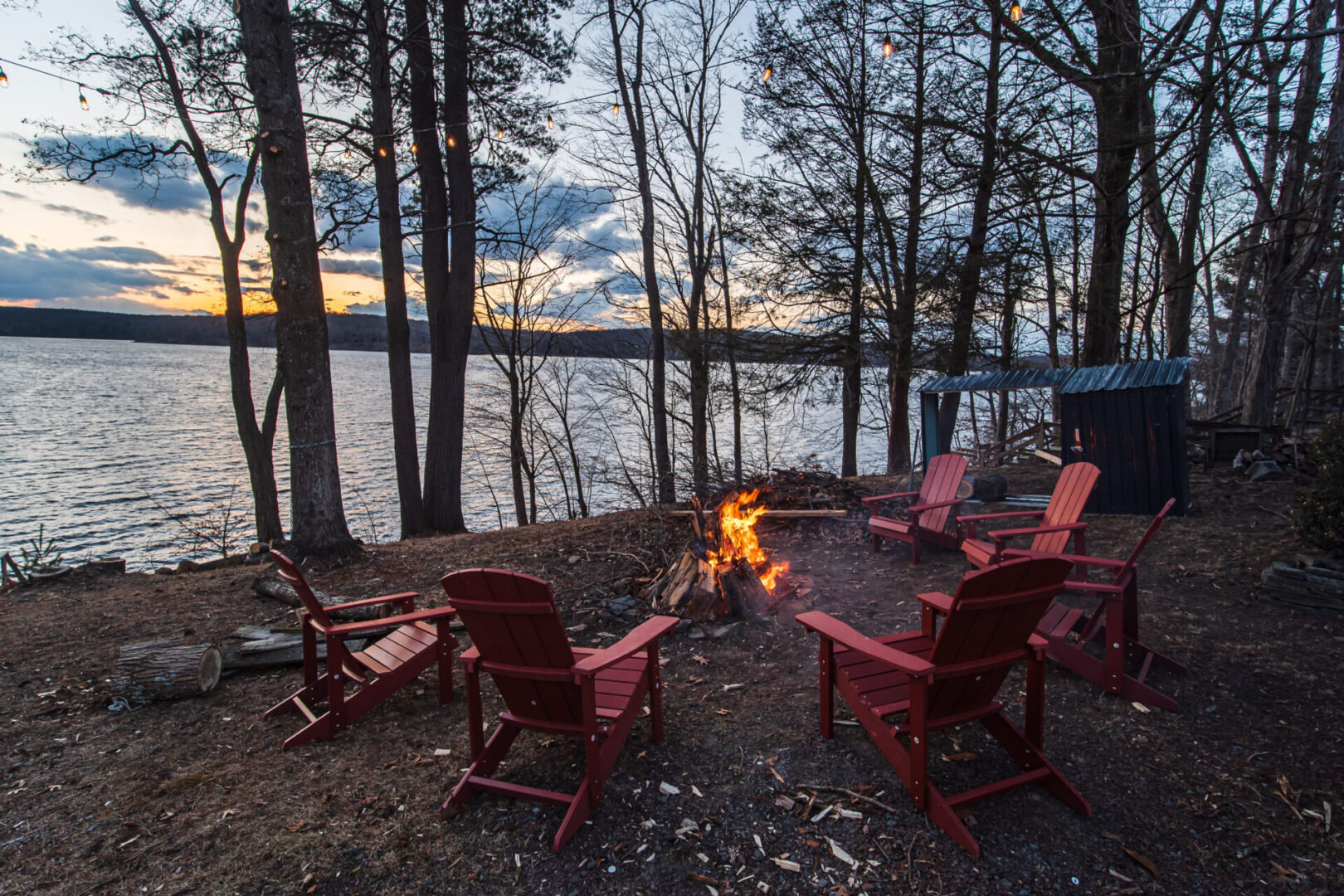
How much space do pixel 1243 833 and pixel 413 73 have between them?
34.4 ft

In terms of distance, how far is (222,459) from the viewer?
21.8 m

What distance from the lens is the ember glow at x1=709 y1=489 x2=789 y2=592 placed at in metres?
4.56

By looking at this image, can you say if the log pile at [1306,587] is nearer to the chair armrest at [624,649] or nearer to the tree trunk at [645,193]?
the chair armrest at [624,649]

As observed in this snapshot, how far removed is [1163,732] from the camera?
2.75 m

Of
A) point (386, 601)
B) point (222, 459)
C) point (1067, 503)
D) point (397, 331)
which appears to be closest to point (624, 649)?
point (386, 601)

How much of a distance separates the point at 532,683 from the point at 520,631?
0.23 meters

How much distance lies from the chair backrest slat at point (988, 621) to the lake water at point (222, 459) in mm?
5851

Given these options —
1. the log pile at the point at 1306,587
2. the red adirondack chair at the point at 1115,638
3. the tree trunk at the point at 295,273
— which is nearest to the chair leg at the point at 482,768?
the red adirondack chair at the point at 1115,638

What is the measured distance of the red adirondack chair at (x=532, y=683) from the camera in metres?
2.24

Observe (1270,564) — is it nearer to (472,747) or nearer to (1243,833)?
(1243,833)

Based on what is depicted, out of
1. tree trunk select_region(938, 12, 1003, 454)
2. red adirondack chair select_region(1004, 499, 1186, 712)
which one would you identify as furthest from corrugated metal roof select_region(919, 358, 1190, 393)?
red adirondack chair select_region(1004, 499, 1186, 712)

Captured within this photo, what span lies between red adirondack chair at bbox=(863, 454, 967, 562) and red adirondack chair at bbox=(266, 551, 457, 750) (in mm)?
3712

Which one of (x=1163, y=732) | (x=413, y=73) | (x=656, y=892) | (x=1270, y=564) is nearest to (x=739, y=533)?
(x=1163, y=732)

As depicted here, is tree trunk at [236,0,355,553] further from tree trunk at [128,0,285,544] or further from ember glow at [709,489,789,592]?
tree trunk at [128,0,285,544]
